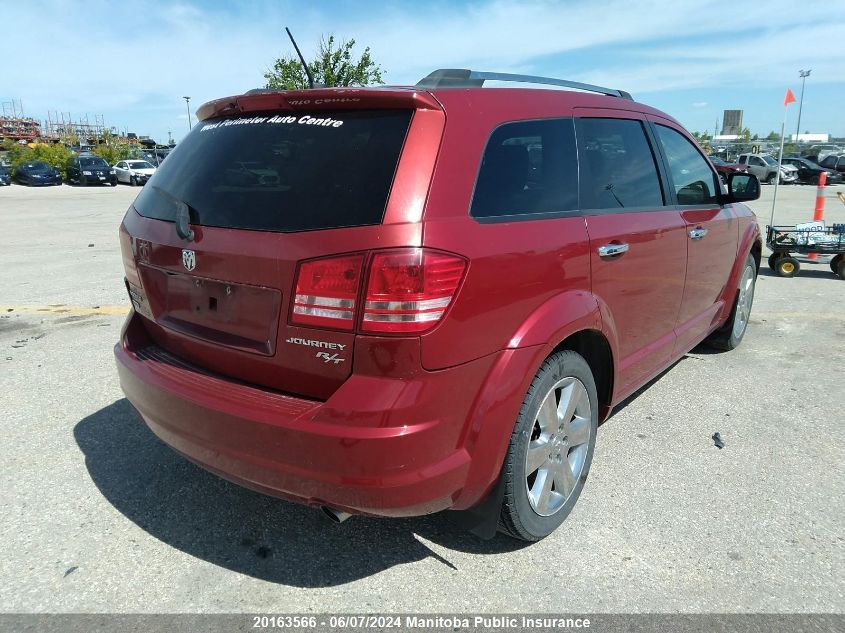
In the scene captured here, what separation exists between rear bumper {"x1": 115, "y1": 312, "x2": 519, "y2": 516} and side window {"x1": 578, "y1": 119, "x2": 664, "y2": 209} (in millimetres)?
1206

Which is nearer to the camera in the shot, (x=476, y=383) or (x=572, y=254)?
(x=476, y=383)

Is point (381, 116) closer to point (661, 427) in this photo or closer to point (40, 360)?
point (661, 427)

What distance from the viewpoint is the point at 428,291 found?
6.51 feet

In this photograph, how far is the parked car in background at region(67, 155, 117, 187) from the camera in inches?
1474

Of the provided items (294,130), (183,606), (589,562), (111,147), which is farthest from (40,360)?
(111,147)

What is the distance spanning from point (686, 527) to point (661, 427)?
41.7 inches

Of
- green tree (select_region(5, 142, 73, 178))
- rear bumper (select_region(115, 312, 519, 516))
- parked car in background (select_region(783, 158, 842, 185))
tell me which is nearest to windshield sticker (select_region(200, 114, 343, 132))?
rear bumper (select_region(115, 312, 519, 516))

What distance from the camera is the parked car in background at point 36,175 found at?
37188mm

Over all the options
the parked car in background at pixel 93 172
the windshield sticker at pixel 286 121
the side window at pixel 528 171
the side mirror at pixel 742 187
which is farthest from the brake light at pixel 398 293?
the parked car in background at pixel 93 172

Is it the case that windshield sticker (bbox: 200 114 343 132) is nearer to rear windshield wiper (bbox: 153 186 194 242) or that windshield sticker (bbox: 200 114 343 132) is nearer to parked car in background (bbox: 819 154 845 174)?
rear windshield wiper (bbox: 153 186 194 242)

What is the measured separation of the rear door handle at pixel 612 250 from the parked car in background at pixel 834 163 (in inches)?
1610

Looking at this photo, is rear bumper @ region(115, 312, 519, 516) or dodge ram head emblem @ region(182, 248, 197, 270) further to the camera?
dodge ram head emblem @ region(182, 248, 197, 270)

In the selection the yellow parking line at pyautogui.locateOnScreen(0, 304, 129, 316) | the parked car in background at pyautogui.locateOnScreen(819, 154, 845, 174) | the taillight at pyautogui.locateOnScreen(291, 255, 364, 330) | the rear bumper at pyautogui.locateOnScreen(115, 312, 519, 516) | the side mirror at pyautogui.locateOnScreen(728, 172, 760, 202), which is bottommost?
the yellow parking line at pyautogui.locateOnScreen(0, 304, 129, 316)

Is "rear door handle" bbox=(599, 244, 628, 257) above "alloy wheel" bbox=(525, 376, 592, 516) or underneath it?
above
